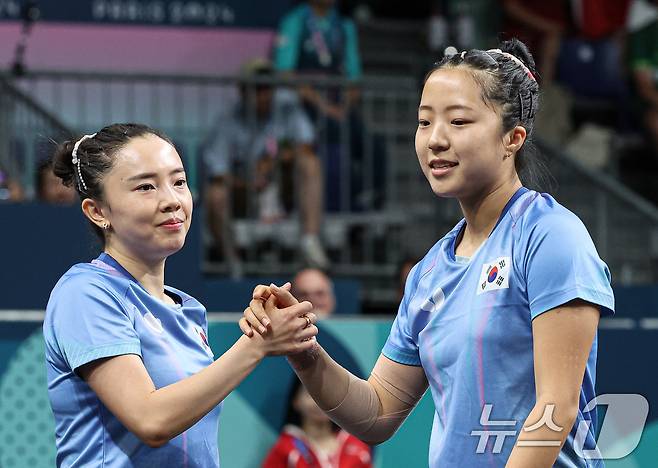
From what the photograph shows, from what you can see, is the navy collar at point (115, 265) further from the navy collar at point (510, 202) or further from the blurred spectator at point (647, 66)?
the blurred spectator at point (647, 66)

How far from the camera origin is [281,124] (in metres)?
8.48

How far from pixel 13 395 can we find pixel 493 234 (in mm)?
2606

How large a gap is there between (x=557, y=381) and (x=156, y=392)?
0.91 m

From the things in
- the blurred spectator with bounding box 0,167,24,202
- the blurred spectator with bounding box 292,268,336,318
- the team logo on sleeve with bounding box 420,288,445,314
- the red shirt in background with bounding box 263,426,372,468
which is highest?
the team logo on sleeve with bounding box 420,288,445,314

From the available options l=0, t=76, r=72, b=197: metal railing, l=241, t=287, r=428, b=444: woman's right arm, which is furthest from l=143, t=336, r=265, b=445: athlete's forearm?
l=0, t=76, r=72, b=197: metal railing

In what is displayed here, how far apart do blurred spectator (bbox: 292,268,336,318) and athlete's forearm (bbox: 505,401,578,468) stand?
4.21 meters

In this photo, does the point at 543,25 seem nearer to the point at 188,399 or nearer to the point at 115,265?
the point at 115,265

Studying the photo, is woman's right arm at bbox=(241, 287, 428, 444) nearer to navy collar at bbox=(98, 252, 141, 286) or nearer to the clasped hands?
the clasped hands

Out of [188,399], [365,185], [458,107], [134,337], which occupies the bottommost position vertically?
[365,185]

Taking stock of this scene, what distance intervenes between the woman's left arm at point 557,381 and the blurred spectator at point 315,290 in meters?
4.21

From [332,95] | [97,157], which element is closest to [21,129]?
[332,95]

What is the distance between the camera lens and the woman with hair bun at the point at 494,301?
2.65 meters

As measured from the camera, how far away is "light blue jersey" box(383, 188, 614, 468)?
2.67 metres

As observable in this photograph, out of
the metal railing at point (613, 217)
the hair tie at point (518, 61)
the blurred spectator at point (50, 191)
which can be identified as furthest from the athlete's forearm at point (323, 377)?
the metal railing at point (613, 217)
